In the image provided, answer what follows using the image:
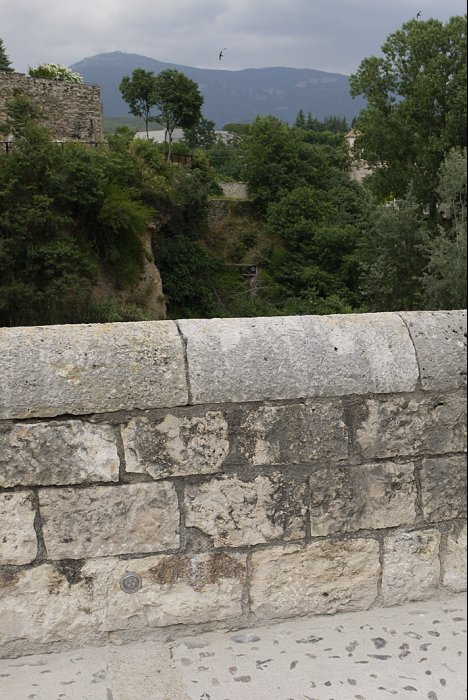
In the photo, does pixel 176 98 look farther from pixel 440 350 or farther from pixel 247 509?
pixel 247 509

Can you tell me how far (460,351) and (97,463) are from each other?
120 cm

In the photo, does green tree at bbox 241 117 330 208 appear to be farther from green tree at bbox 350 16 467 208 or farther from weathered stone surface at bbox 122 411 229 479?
weathered stone surface at bbox 122 411 229 479

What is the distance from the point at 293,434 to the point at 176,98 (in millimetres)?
34529

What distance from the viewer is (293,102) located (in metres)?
84.1

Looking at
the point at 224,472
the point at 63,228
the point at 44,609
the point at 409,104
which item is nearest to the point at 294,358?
the point at 224,472

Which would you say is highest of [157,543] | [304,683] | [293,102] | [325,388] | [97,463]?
[293,102]

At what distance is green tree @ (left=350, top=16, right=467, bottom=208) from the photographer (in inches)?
500

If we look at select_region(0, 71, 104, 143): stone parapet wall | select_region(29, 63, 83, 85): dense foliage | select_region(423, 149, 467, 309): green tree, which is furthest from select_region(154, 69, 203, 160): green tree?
select_region(423, 149, 467, 309): green tree

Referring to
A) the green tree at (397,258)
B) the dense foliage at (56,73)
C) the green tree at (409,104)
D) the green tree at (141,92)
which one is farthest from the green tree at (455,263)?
the green tree at (141,92)

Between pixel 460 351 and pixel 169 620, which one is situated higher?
pixel 460 351

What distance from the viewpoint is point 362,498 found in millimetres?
2164

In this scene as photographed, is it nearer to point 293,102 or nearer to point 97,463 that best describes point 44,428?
point 97,463

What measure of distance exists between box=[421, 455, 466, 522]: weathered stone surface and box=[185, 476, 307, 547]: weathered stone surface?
41 centimetres

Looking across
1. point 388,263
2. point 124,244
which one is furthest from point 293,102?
point 388,263
